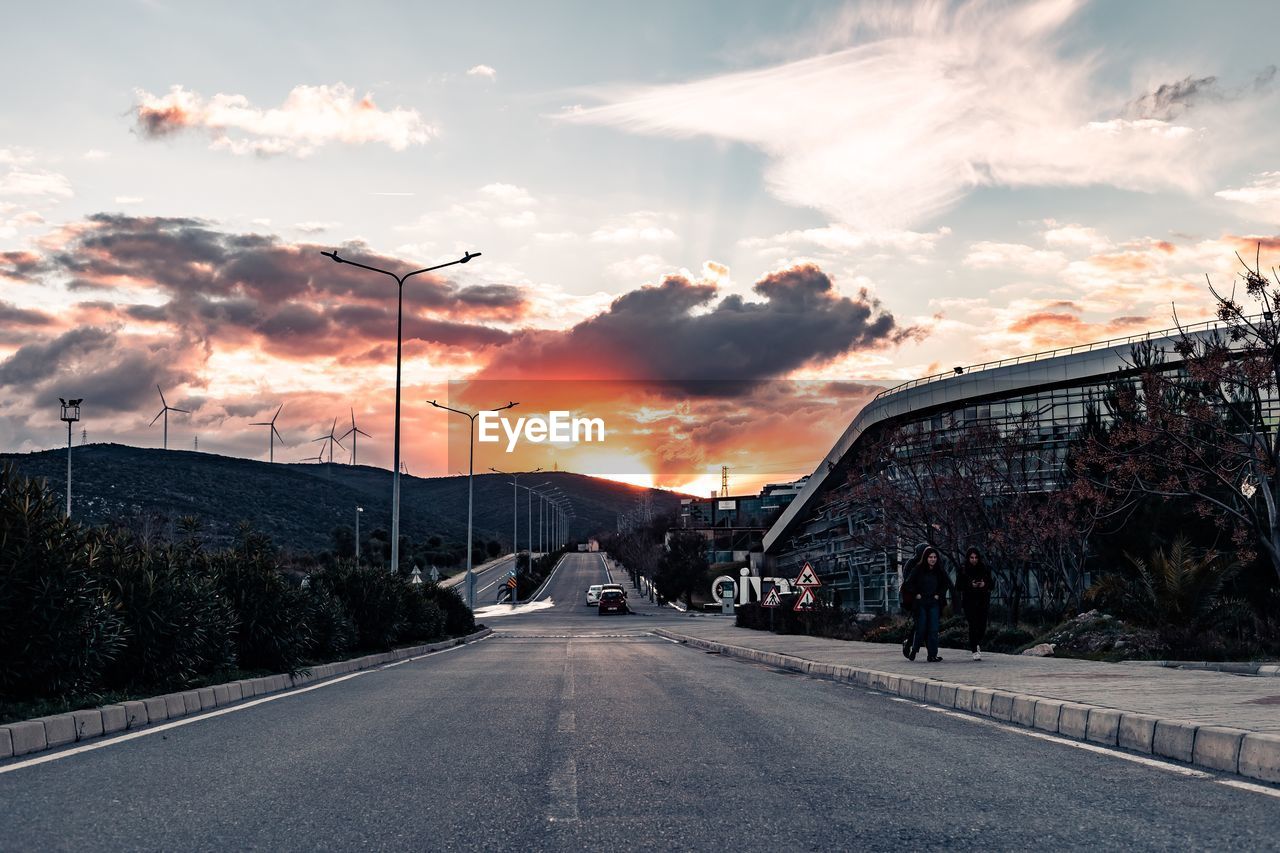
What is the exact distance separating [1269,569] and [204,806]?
2658 centimetres

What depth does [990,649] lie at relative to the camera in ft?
76.9

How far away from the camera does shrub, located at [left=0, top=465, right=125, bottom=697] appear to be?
11.0 meters

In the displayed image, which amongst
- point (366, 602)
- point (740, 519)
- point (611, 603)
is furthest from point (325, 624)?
point (740, 519)

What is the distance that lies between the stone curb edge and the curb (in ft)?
26.1

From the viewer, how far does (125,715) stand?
36.6 feet

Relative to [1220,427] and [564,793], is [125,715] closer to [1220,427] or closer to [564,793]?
[564,793]

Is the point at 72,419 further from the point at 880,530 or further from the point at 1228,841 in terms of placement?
the point at 1228,841

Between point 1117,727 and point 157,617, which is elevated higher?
point 157,617

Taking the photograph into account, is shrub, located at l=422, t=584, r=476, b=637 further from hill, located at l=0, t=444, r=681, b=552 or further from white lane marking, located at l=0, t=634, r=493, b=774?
hill, located at l=0, t=444, r=681, b=552

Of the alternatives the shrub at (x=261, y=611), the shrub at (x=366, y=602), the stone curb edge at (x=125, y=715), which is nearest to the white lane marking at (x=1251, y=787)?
the stone curb edge at (x=125, y=715)

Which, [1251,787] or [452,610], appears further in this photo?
[452,610]

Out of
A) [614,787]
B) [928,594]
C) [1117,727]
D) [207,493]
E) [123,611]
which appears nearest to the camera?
[614,787]

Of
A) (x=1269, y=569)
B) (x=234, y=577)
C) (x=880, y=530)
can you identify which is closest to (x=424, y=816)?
(x=234, y=577)

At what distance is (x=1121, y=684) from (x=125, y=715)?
9974 millimetres
